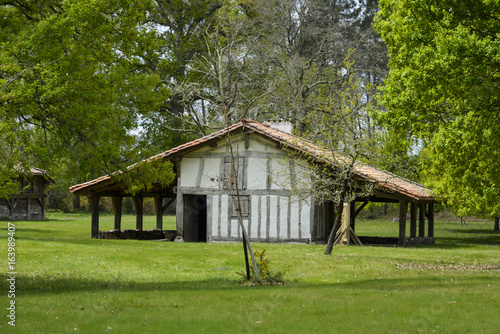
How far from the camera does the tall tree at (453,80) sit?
14.9m

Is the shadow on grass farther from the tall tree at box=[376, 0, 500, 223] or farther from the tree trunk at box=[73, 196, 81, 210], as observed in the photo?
the tree trunk at box=[73, 196, 81, 210]

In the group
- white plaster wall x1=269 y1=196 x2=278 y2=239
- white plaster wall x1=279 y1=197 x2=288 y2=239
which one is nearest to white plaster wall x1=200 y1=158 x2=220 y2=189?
white plaster wall x1=269 y1=196 x2=278 y2=239

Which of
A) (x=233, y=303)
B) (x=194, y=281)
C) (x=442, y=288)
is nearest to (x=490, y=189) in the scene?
(x=442, y=288)

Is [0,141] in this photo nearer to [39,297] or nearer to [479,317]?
[39,297]

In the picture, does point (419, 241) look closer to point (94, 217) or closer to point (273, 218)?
point (273, 218)

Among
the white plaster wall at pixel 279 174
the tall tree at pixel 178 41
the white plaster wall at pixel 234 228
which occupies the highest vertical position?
the tall tree at pixel 178 41

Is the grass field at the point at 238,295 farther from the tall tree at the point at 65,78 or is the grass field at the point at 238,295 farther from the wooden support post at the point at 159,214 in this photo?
the wooden support post at the point at 159,214

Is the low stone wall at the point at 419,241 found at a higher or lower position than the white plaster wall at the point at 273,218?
lower

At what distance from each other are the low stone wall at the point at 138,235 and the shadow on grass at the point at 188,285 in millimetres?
14779

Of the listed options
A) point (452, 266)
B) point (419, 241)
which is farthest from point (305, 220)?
point (452, 266)

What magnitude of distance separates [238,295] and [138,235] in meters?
19.1

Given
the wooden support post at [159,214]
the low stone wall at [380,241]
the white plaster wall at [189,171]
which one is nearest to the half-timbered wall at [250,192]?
the white plaster wall at [189,171]

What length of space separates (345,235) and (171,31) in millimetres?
22190

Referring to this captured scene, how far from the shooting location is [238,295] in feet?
36.7
